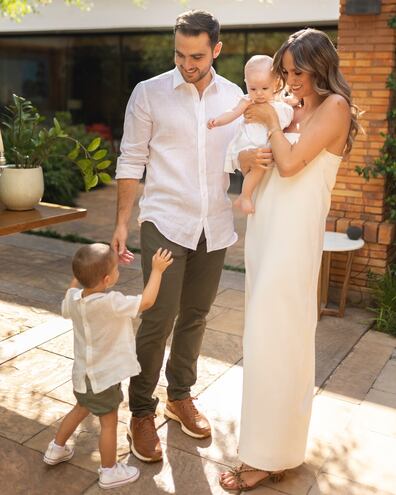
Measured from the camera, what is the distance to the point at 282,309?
8.46 ft

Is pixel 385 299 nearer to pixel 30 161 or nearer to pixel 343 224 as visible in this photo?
pixel 343 224

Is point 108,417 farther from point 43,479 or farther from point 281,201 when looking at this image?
point 281,201

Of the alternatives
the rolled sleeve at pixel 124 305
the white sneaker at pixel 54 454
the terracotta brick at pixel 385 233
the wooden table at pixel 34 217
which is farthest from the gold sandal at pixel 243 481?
the terracotta brick at pixel 385 233

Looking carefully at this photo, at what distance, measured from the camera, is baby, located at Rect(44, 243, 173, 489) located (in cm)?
251

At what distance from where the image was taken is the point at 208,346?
4.39 m

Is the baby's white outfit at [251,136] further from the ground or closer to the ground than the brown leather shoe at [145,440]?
further from the ground

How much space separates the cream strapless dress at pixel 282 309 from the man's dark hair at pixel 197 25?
1.80ft

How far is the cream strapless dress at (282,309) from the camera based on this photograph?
253cm

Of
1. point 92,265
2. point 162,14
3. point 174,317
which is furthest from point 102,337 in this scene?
point 162,14

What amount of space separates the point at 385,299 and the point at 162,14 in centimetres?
804

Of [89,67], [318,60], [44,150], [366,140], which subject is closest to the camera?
[318,60]

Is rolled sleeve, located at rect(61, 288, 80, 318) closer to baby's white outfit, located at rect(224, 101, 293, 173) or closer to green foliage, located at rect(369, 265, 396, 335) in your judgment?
baby's white outfit, located at rect(224, 101, 293, 173)

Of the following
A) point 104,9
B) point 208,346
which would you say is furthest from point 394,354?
point 104,9

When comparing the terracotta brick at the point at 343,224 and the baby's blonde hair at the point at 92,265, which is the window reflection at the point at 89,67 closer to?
the terracotta brick at the point at 343,224
